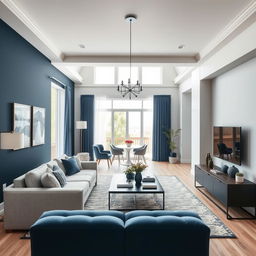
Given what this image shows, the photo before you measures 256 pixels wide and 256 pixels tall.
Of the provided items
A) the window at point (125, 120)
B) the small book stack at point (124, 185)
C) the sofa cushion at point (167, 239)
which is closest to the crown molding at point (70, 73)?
the window at point (125, 120)

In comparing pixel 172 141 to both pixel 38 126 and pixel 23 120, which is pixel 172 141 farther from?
pixel 23 120

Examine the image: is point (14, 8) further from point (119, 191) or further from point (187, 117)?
point (187, 117)

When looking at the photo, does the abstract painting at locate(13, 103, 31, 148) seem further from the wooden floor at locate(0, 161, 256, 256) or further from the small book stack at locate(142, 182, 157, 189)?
the small book stack at locate(142, 182, 157, 189)

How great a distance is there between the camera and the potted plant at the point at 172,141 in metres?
8.45

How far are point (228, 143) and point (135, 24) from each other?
2861 millimetres

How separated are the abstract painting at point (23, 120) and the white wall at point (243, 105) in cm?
408

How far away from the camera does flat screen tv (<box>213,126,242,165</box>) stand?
13.3 ft

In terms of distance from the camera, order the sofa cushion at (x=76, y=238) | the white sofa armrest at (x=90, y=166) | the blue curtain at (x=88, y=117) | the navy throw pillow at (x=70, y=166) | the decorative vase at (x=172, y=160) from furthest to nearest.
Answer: the blue curtain at (x=88, y=117) → the decorative vase at (x=172, y=160) → the white sofa armrest at (x=90, y=166) → the navy throw pillow at (x=70, y=166) → the sofa cushion at (x=76, y=238)

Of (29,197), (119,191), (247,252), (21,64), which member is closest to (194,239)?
(247,252)

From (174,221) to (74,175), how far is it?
311cm

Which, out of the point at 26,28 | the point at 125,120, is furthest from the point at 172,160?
the point at 26,28

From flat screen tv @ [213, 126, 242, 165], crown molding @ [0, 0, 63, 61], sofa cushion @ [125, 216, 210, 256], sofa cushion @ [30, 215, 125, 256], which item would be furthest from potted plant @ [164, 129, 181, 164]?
sofa cushion @ [30, 215, 125, 256]

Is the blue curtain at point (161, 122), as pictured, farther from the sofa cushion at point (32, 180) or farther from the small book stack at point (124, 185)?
the sofa cushion at point (32, 180)

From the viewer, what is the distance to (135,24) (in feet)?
12.7
